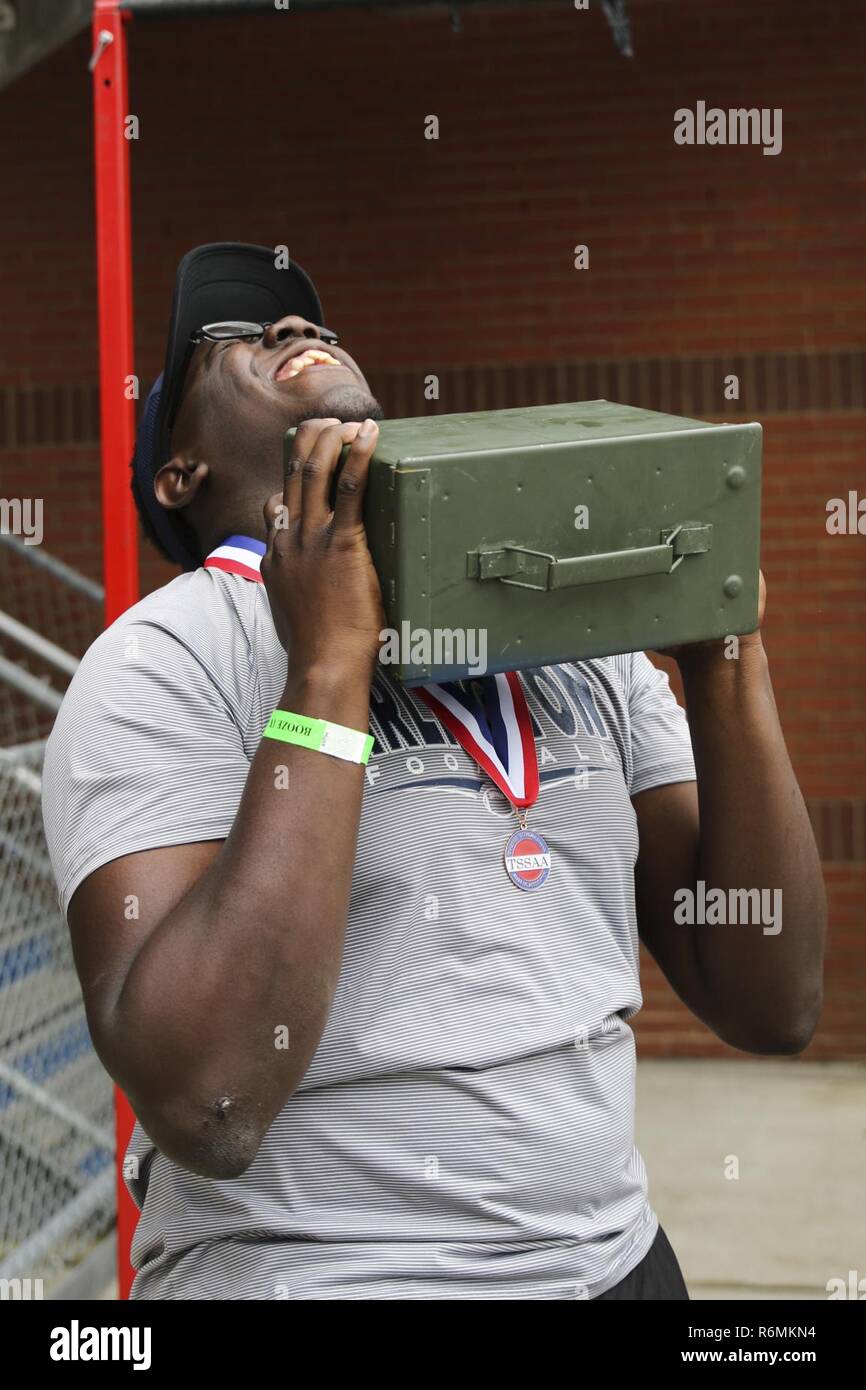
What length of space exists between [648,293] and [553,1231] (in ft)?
17.2

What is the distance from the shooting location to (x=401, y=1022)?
153 centimetres

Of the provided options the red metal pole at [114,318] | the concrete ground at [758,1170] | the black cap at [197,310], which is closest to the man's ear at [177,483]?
the black cap at [197,310]

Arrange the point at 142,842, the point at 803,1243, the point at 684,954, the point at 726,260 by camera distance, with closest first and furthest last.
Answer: the point at 142,842 < the point at 684,954 < the point at 803,1243 < the point at 726,260

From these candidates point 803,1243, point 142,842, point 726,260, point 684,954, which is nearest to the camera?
point 142,842

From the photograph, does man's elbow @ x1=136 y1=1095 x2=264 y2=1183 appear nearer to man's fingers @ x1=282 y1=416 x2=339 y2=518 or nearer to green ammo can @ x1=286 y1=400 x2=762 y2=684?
green ammo can @ x1=286 y1=400 x2=762 y2=684

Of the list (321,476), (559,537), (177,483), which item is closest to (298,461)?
(321,476)

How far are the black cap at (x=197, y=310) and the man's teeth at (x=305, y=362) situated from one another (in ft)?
0.50

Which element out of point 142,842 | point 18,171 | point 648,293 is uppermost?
point 18,171

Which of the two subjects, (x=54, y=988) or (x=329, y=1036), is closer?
(x=329, y=1036)

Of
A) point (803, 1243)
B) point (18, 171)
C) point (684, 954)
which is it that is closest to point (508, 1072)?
point (684, 954)

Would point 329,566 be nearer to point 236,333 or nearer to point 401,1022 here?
point 401,1022

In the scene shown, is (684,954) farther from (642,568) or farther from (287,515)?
(287,515)

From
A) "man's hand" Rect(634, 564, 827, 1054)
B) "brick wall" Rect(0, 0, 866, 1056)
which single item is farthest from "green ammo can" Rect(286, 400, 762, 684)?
"brick wall" Rect(0, 0, 866, 1056)

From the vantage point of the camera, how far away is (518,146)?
6.27 metres
